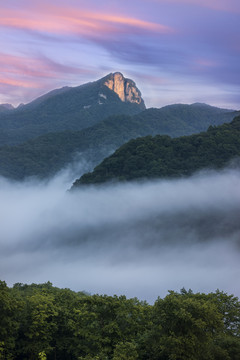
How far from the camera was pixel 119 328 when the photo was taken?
88.2 feet

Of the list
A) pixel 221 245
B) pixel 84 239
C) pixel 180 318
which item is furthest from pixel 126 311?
pixel 84 239

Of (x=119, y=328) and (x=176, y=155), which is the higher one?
(x=176, y=155)

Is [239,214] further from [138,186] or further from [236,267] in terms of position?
[138,186]

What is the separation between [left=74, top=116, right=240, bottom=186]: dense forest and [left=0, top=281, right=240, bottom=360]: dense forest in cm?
6718

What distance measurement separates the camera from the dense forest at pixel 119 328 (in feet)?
72.1

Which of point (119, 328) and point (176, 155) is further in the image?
point (176, 155)

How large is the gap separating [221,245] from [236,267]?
206 inches

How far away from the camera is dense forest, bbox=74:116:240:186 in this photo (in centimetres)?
9719

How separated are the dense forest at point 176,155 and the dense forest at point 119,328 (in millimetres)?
67177

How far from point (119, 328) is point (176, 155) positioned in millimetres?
75037

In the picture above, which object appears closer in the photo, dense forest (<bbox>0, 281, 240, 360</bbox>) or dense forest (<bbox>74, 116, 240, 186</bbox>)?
dense forest (<bbox>0, 281, 240, 360</bbox>)

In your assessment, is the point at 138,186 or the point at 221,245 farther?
the point at 138,186

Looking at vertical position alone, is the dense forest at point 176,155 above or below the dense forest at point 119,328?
above

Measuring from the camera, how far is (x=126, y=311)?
2727 cm
